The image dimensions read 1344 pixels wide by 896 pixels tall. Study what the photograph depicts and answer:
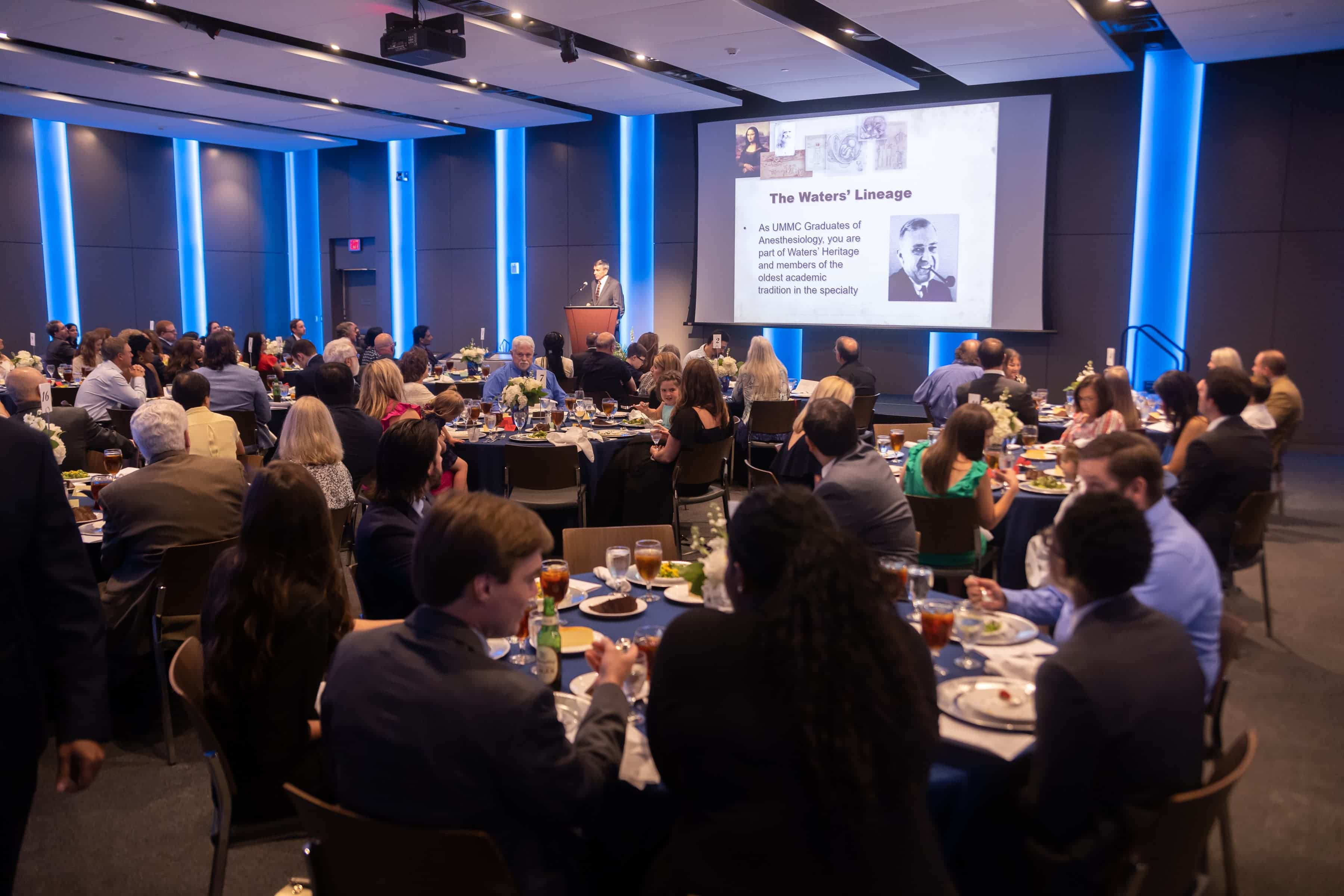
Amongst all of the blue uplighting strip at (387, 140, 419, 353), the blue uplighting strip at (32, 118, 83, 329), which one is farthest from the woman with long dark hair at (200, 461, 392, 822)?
the blue uplighting strip at (32, 118, 83, 329)

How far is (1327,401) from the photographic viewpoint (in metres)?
10.2

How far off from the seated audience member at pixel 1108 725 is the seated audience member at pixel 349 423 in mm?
4448

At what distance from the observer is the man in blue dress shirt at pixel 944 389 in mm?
7652

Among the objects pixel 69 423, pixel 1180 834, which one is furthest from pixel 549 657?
pixel 69 423

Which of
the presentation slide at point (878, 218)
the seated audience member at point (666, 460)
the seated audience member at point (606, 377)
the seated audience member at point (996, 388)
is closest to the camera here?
the seated audience member at point (666, 460)

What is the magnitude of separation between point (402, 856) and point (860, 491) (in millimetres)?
2255

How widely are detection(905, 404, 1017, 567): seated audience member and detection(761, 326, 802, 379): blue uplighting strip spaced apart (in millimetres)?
8668

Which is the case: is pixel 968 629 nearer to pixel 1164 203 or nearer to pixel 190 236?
pixel 1164 203

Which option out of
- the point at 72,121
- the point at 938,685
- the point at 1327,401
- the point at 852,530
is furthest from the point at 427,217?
the point at 938,685

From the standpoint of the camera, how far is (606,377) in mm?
8555

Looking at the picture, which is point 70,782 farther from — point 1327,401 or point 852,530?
point 1327,401

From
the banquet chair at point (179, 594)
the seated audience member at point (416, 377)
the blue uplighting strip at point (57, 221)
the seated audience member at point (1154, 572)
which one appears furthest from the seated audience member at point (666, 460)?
the blue uplighting strip at point (57, 221)

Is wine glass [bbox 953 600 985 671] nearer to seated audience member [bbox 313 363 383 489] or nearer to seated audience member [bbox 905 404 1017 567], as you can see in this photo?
seated audience member [bbox 905 404 1017 567]

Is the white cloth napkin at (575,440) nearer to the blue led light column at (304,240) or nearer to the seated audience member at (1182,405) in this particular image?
the seated audience member at (1182,405)
